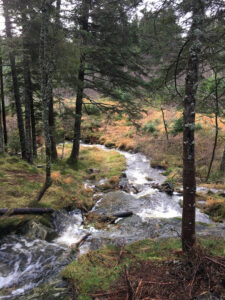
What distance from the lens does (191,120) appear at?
3.72 metres

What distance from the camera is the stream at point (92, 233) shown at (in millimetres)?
4316

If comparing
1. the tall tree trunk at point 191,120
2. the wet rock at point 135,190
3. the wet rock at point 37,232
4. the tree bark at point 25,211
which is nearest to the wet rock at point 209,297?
the tall tree trunk at point 191,120

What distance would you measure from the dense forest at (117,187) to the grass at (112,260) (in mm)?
25

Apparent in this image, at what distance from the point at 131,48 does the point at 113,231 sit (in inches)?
379

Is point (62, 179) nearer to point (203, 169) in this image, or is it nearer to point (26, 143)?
point (26, 143)

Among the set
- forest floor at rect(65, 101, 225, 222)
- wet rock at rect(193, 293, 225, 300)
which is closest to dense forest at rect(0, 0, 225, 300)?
wet rock at rect(193, 293, 225, 300)

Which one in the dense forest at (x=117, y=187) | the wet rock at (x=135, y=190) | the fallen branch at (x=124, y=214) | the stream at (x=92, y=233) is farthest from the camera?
the wet rock at (x=135, y=190)

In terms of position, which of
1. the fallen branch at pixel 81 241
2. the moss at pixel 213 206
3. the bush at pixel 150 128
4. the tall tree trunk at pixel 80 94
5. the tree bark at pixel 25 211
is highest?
the tall tree trunk at pixel 80 94

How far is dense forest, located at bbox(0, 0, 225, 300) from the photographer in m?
3.63

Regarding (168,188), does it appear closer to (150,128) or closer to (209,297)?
(209,297)

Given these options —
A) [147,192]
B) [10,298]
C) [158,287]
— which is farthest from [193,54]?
[147,192]

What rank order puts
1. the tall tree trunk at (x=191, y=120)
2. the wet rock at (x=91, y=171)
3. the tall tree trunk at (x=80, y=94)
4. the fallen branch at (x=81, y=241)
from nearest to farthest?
1. the tall tree trunk at (x=191, y=120)
2. the fallen branch at (x=81, y=241)
3. the tall tree trunk at (x=80, y=94)
4. the wet rock at (x=91, y=171)

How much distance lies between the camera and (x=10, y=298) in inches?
144

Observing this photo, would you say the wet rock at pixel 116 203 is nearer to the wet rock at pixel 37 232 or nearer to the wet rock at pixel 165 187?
the wet rock at pixel 165 187
